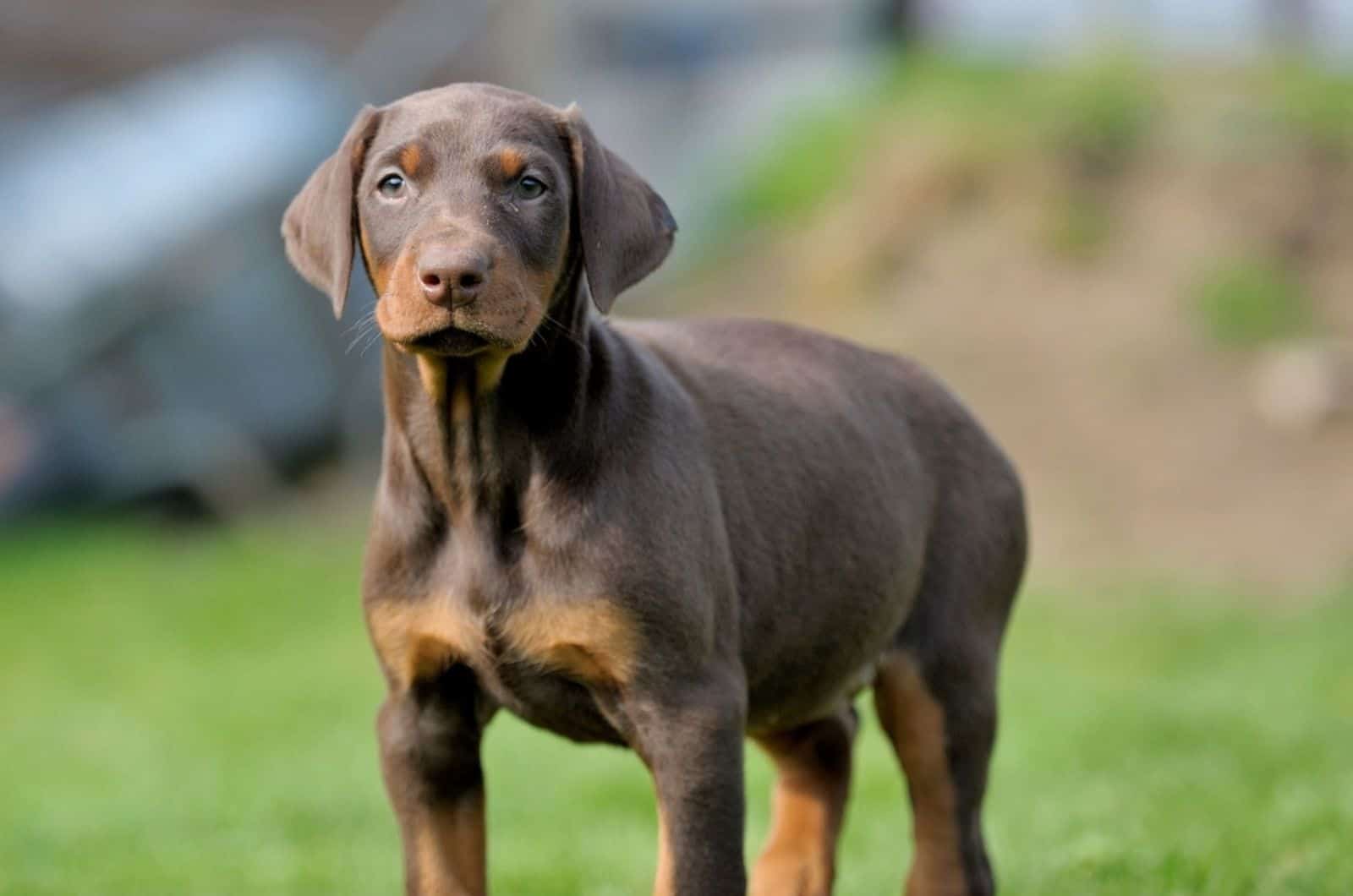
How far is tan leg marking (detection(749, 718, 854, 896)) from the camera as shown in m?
6.16

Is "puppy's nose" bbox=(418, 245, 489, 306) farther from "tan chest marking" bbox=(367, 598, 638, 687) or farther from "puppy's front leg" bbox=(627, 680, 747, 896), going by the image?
"puppy's front leg" bbox=(627, 680, 747, 896)

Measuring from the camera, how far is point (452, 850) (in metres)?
5.32

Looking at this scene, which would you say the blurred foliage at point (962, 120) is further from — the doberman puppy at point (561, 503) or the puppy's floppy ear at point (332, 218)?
the puppy's floppy ear at point (332, 218)

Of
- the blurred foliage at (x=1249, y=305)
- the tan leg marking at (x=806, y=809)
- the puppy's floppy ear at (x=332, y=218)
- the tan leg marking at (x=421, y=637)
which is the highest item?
the puppy's floppy ear at (x=332, y=218)

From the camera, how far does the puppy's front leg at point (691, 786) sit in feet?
16.2

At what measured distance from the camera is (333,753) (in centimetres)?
1045

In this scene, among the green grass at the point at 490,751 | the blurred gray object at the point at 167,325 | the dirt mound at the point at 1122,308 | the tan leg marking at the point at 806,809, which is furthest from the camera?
the blurred gray object at the point at 167,325

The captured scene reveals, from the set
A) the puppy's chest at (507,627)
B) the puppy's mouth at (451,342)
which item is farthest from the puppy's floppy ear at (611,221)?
the puppy's chest at (507,627)

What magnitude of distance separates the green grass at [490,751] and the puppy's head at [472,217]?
235 centimetres

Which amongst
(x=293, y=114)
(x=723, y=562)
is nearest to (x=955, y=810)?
(x=723, y=562)

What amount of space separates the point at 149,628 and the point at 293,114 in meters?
5.31

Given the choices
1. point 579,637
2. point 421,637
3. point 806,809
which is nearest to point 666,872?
point 579,637

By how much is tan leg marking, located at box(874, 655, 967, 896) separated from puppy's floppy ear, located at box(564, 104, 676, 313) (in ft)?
4.93

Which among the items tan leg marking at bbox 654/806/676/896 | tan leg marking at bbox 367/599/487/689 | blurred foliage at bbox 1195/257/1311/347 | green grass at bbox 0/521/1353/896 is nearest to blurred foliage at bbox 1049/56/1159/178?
blurred foliage at bbox 1195/257/1311/347
